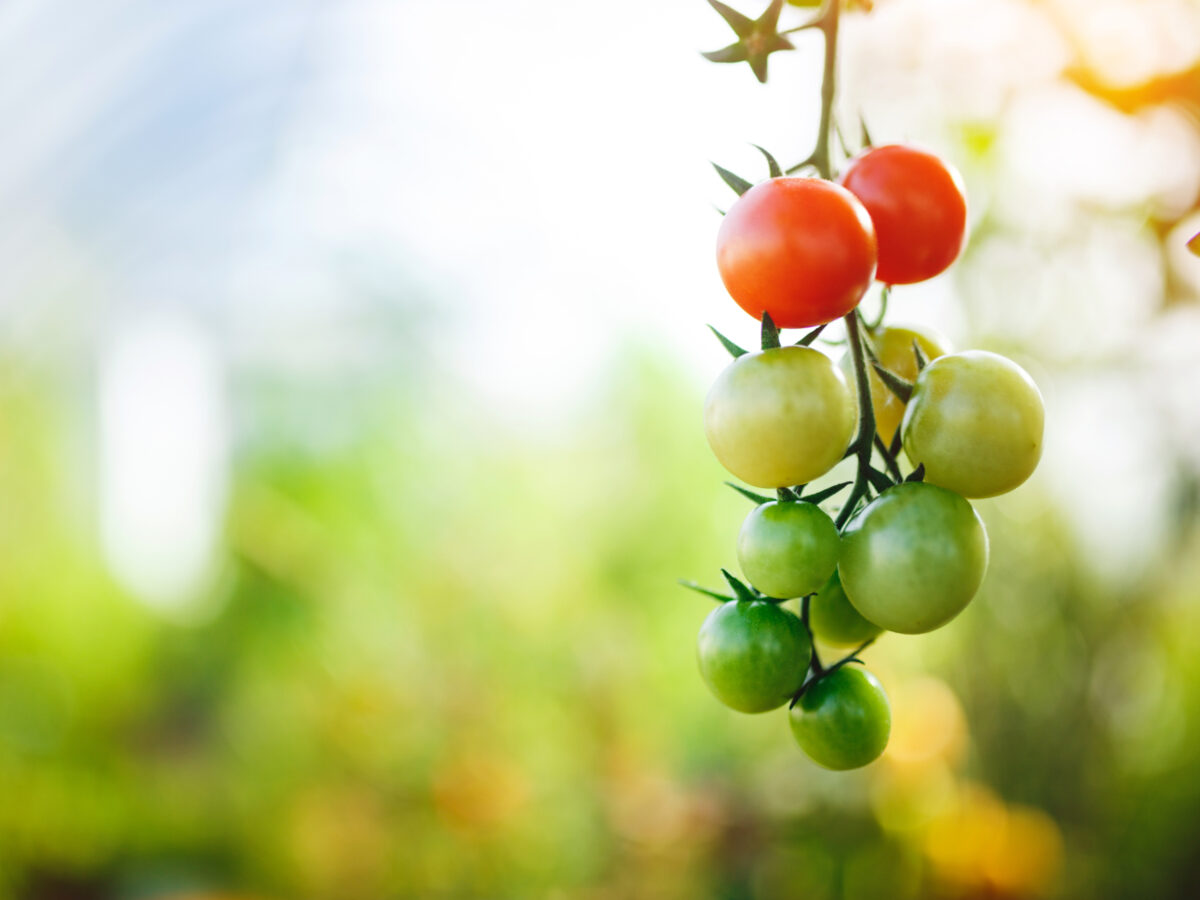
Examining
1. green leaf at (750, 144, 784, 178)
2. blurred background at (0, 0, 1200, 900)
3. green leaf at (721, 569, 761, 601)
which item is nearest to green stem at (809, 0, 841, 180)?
green leaf at (750, 144, 784, 178)

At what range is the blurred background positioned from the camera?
1.53 metres

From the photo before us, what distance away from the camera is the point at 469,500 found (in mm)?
2625

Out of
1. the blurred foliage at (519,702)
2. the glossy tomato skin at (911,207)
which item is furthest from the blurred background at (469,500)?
the glossy tomato skin at (911,207)

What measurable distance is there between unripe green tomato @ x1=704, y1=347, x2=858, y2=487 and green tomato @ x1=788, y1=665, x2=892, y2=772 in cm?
7

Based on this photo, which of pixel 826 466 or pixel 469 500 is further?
pixel 469 500

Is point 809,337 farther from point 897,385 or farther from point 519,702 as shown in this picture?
point 519,702

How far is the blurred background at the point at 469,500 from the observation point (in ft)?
5.03

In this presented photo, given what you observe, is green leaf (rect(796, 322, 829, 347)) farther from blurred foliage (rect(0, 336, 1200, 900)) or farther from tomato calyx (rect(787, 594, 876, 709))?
blurred foliage (rect(0, 336, 1200, 900))

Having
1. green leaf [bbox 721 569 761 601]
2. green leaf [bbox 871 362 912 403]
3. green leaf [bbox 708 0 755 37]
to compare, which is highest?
green leaf [bbox 708 0 755 37]

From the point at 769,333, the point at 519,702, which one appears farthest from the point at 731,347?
the point at 519,702

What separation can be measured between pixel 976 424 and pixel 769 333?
7 centimetres

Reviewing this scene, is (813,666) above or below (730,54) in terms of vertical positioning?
below

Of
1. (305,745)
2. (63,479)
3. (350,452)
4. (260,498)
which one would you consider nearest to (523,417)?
(350,452)

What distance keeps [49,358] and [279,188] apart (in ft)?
3.07
